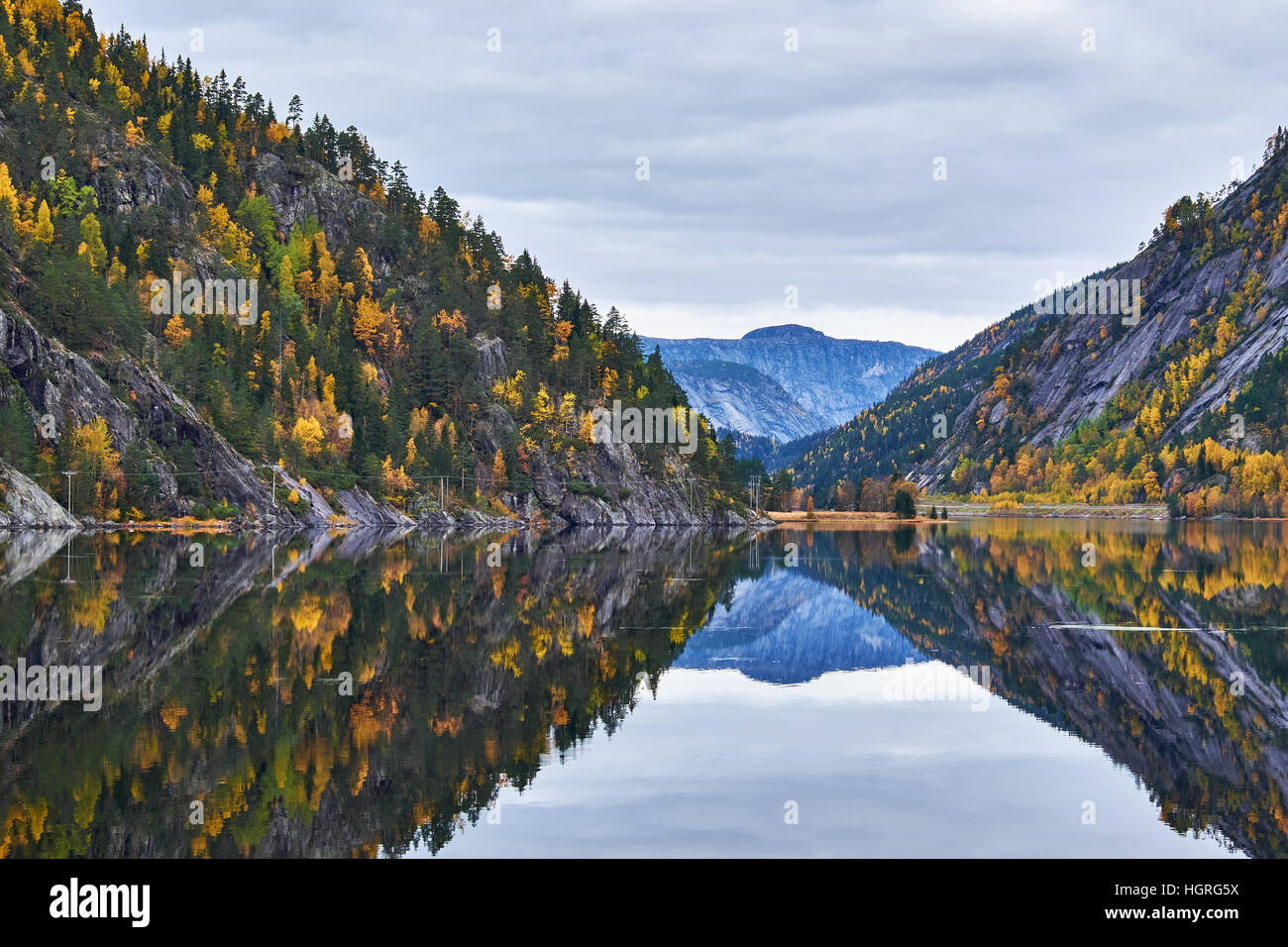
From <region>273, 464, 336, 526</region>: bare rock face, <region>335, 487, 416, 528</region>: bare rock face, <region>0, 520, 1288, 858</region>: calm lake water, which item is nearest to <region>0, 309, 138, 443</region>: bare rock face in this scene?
<region>273, 464, 336, 526</region>: bare rock face

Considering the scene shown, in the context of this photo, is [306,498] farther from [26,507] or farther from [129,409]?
[26,507]

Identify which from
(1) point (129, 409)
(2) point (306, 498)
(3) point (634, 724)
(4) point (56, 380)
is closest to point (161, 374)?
(1) point (129, 409)

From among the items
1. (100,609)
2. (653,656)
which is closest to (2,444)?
(100,609)

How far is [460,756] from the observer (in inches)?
894

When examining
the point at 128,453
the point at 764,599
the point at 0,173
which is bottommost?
the point at 764,599

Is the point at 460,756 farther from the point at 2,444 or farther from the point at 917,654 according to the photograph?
A: the point at 2,444

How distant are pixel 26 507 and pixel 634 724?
10919cm

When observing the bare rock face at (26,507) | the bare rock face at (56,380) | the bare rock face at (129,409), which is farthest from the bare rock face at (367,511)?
the bare rock face at (26,507)

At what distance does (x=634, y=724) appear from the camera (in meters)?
27.3

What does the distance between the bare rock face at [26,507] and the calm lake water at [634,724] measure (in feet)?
213

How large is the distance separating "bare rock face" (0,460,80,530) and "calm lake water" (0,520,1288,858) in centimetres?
6498
